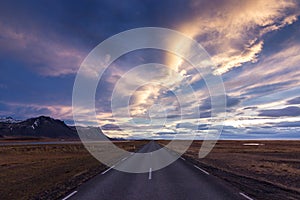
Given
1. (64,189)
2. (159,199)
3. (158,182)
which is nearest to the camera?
(159,199)

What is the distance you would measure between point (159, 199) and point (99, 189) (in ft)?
10.3

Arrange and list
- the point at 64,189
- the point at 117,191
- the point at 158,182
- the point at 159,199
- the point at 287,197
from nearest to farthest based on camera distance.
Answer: the point at 159,199
the point at 287,197
the point at 117,191
the point at 64,189
the point at 158,182

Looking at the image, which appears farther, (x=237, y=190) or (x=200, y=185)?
(x=200, y=185)

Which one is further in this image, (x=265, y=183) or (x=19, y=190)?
(x=265, y=183)

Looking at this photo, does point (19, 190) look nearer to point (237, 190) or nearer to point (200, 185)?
point (200, 185)

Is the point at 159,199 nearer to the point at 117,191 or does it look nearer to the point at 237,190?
the point at 117,191

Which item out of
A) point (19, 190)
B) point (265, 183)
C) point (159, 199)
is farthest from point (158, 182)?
point (19, 190)

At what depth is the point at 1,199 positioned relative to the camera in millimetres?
10133

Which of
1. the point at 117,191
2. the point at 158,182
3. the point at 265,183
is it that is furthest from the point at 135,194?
the point at 265,183

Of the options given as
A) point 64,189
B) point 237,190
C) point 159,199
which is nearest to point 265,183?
point 237,190

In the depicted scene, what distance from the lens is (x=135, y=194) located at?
392 inches

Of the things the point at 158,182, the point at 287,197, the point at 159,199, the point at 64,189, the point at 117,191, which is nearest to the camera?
the point at 159,199

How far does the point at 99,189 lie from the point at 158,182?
2984mm

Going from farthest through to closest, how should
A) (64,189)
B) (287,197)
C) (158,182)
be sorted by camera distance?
(158,182)
(64,189)
(287,197)
